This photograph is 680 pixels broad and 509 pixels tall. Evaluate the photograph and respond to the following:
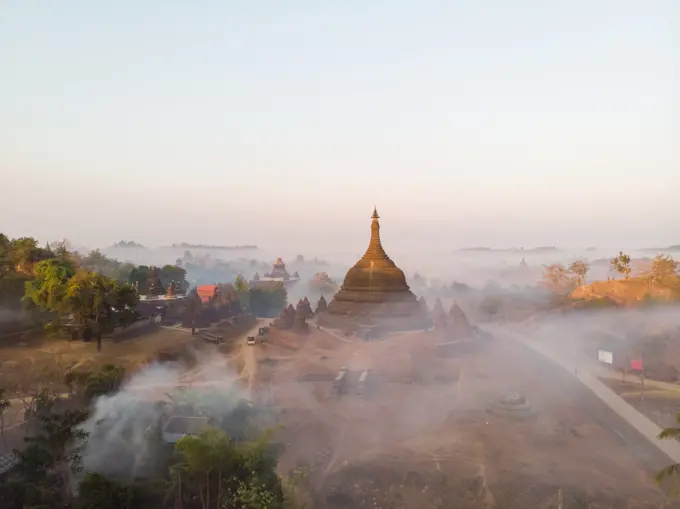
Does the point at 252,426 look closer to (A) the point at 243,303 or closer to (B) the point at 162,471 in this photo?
(B) the point at 162,471

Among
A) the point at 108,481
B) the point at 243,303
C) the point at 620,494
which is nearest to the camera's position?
the point at 108,481

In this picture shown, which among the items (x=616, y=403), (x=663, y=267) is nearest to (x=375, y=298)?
(x=616, y=403)

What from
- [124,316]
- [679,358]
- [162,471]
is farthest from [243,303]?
[162,471]

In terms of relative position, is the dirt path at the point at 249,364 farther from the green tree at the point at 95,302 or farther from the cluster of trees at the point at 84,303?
the green tree at the point at 95,302

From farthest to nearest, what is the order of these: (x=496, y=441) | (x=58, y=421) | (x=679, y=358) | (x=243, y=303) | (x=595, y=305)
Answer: (x=243, y=303)
(x=595, y=305)
(x=679, y=358)
(x=496, y=441)
(x=58, y=421)

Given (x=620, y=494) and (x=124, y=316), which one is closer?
(x=620, y=494)

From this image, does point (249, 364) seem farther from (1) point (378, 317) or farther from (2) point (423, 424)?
(2) point (423, 424)
